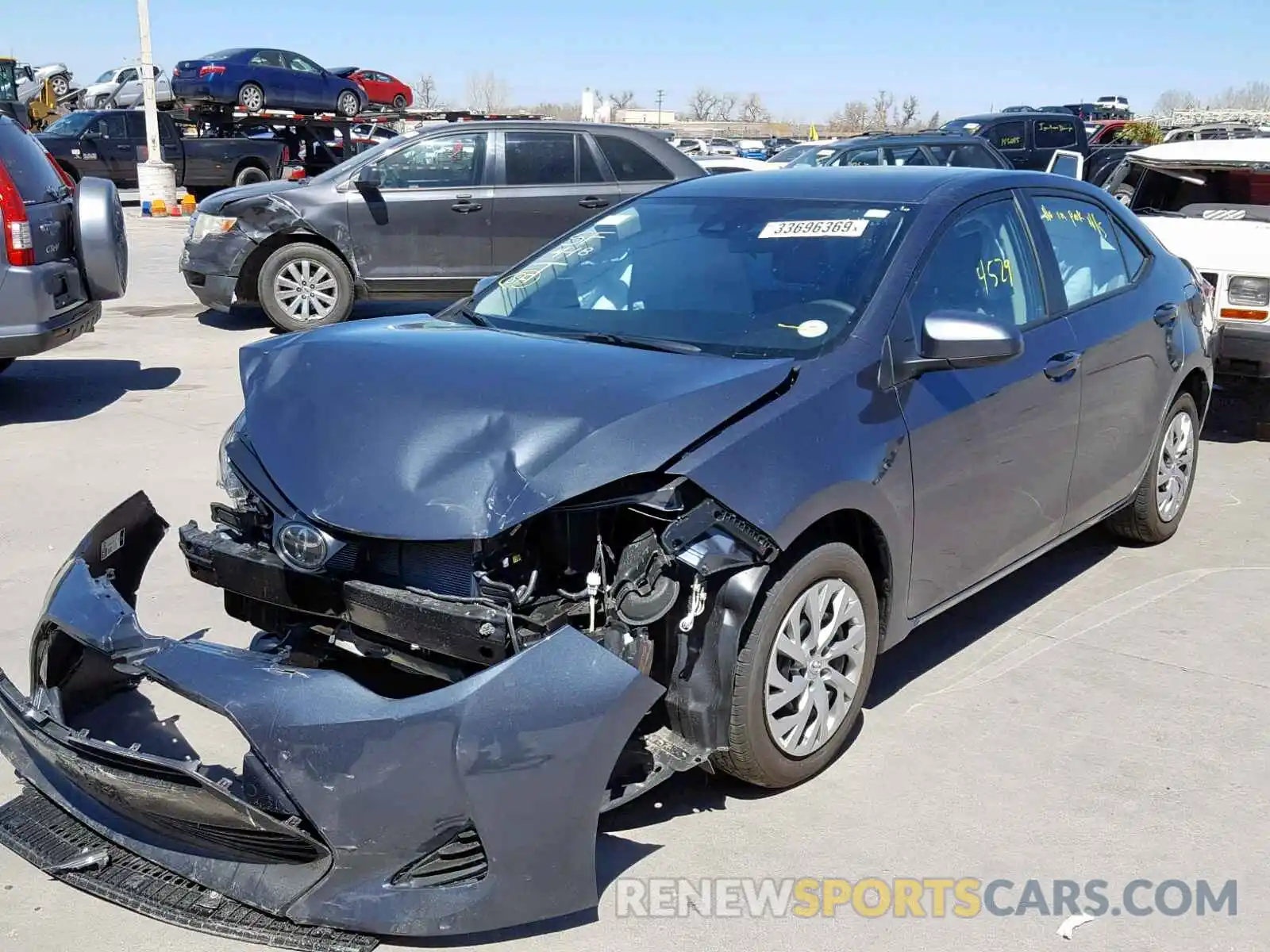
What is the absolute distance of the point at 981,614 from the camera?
5.22 meters

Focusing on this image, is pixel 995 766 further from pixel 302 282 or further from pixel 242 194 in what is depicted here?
pixel 242 194

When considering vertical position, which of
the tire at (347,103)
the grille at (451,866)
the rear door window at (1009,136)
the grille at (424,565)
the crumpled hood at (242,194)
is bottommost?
the grille at (451,866)

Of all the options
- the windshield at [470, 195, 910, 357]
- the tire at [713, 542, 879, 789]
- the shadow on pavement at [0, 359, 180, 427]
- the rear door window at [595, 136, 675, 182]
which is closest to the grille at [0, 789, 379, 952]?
the tire at [713, 542, 879, 789]

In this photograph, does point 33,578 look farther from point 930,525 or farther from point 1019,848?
point 1019,848

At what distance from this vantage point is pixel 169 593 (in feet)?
16.8

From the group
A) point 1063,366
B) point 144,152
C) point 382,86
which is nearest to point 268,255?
point 1063,366

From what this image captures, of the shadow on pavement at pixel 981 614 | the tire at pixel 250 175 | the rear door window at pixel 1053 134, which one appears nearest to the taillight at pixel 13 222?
the shadow on pavement at pixel 981 614

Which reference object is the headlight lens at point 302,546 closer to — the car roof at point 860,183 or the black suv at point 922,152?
the car roof at point 860,183

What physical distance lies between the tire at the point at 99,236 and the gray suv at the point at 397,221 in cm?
256

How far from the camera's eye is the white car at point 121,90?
27358mm

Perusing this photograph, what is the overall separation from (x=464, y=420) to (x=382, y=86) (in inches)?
1403

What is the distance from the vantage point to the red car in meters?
36.2

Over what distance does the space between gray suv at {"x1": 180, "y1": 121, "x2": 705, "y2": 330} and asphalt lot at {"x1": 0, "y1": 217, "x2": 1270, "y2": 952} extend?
434 centimetres

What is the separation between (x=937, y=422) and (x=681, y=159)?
818 centimetres
